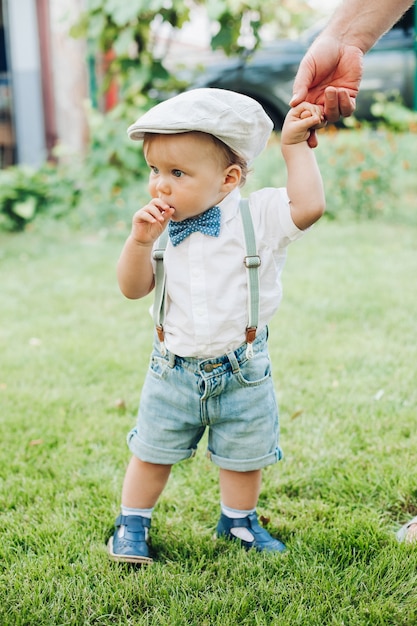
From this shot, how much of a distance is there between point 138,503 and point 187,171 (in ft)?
3.13

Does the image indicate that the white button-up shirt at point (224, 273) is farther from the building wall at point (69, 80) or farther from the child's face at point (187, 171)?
the building wall at point (69, 80)

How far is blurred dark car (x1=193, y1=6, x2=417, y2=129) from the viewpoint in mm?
7816

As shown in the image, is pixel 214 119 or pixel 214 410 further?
pixel 214 410

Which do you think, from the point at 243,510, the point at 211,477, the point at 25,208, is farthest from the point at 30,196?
the point at 243,510

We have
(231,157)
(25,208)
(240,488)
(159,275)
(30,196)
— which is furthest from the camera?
(30,196)

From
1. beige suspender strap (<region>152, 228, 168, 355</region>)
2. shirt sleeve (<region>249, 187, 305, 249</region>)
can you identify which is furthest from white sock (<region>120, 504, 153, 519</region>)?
shirt sleeve (<region>249, 187, 305, 249</region>)

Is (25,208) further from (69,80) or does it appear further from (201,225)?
(201,225)

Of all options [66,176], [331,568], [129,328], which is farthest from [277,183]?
[331,568]

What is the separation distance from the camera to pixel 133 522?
6.55 ft

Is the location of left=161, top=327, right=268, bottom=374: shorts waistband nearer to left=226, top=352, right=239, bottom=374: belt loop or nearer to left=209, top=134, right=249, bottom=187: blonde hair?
left=226, top=352, right=239, bottom=374: belt loop

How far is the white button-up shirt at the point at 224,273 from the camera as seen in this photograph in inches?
70.1

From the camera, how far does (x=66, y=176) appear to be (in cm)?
688

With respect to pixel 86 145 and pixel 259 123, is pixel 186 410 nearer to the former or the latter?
pixel 259 123

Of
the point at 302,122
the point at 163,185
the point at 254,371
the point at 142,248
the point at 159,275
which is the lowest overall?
the point at 254,371
